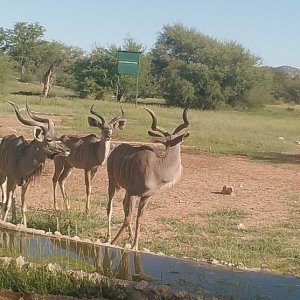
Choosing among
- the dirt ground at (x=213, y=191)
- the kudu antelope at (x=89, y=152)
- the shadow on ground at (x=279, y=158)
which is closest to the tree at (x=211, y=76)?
the shadow on ground at (x=279, y=158)

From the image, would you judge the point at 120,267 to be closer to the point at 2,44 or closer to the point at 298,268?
the point at 298,268

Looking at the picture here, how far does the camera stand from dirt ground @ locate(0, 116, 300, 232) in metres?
11.1

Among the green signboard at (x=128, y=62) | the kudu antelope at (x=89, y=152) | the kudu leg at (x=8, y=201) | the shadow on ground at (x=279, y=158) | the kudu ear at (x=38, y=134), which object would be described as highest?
the green signboard at (x=128, y=62)

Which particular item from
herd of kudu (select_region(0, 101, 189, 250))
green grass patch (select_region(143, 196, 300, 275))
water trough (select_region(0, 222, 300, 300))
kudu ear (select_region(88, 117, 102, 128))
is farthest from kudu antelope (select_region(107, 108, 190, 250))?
kudu ear (select_region(88, 117, 102, 128))

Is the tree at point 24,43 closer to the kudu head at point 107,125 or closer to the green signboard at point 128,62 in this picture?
Answer: the green signboard at point 128,62

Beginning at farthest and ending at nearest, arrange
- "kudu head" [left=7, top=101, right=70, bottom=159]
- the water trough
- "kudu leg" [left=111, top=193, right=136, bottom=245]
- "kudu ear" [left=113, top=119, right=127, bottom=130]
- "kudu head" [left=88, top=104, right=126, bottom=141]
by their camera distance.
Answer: "kudu ear" [left=113, top=119, right=127, bottom=130] < "kudu head" [left=88, top=104, right=126, bottom=141] < "kudu head" [left=7, top=101, right=70, bottom=159] < "kudu leg" [left=111, top=193, right=136, bottom=245] < the water trough

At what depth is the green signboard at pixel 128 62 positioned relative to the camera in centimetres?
3881

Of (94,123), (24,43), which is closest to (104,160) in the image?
(94,123)

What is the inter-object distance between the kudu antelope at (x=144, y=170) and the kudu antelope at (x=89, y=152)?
83.2 inches

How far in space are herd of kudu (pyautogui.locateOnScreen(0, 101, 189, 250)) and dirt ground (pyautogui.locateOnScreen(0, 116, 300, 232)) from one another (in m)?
0.90

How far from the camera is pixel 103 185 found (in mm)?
13492

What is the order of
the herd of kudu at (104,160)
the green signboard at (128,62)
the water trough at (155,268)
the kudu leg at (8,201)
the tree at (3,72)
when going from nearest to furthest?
the water trough at (155,268) < the herd of kudu at (104,160) < the kudu leg at (8,201) < the green signboard at (128,62) < the tree at (3,72)

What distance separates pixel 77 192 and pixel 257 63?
50.0m

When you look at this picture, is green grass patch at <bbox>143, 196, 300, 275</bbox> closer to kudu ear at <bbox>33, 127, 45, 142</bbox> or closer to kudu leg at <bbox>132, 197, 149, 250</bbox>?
kudu leg at <bbox>132, 197, 149, 250</bbox>
